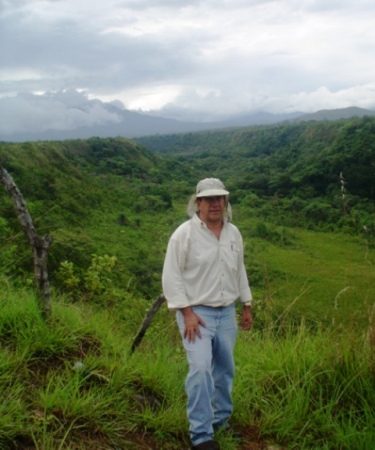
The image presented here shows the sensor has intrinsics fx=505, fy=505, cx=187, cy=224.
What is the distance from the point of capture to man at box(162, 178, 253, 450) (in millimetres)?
2385

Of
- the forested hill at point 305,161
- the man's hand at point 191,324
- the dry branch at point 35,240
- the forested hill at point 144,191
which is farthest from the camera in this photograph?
the forested hill at point 305,161

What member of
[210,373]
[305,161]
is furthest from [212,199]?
[305,161]

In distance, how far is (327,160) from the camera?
150 ft

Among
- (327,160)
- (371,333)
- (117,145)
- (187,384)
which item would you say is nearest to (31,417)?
(187,384)

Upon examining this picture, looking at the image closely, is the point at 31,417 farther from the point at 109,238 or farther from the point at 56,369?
the point at 109,238

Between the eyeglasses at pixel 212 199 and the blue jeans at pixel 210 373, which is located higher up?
the eyeglasses at pixel 212 199

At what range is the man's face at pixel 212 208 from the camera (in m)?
2.58

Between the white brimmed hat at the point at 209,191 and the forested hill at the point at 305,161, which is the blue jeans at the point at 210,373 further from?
the forested hill at the point at 305,161

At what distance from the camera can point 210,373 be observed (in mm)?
2389

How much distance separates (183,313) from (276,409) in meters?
0.77

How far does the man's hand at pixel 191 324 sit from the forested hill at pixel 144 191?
8.17m

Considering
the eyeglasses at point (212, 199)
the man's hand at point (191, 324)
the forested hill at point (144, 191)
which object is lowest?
the forested hill at point (144, 191)

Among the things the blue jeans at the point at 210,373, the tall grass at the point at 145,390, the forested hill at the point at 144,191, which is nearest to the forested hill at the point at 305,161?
the forested hill at the point at 144,191

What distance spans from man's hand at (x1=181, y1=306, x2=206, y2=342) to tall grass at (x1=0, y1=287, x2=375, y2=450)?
17.0 inches
